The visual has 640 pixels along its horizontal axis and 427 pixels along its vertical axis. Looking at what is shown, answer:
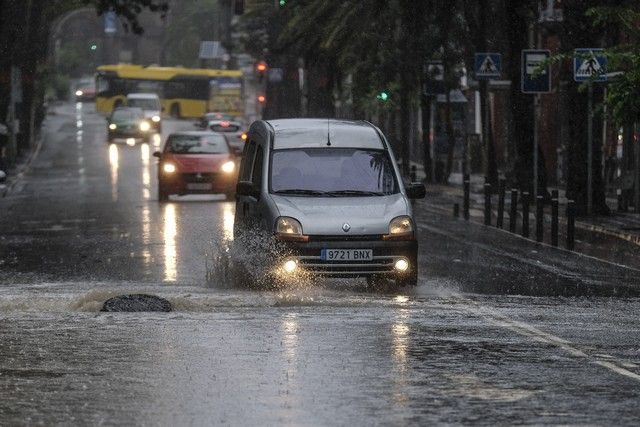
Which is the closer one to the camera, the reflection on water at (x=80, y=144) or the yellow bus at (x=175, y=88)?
the reflection on water at (x=80, y=144)

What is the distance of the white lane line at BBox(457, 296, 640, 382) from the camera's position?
1119 cm

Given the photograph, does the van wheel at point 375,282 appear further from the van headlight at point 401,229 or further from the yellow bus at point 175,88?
the yellow bus at point 175,88

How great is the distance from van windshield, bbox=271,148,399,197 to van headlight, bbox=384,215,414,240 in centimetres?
71

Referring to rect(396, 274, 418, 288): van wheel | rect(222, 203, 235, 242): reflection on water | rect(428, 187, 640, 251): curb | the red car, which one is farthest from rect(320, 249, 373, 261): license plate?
the red car

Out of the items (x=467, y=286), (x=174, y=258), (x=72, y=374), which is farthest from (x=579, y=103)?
(x=72, y=374)

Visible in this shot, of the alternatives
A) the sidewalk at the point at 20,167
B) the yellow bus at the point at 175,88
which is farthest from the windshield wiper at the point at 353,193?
the yellow bus at the point at 175,88

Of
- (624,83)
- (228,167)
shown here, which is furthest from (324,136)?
(228,167)

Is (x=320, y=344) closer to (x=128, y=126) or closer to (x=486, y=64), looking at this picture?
(x=486, y=64)

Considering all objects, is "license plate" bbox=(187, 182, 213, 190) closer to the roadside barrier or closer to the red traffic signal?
the roadside barrier

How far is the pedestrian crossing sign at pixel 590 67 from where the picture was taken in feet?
87.8

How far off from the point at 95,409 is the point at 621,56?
1635cm

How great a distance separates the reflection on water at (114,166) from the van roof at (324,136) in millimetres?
20180

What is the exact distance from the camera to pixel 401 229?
57.5 ft

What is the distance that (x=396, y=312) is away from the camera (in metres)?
14.7
